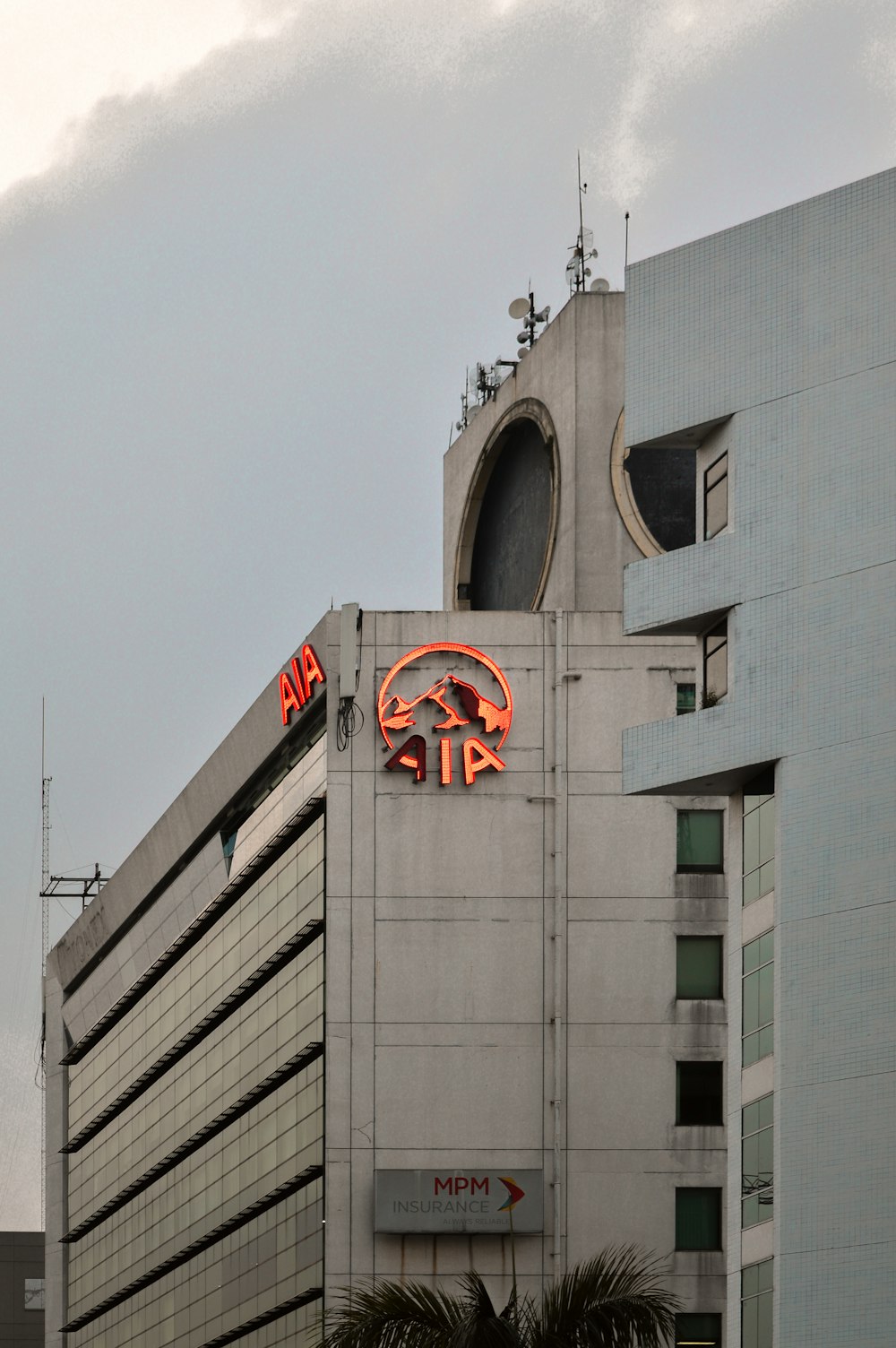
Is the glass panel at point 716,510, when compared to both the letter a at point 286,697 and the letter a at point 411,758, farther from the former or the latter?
the letter a at point 286,697

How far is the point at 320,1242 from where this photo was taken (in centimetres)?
7375

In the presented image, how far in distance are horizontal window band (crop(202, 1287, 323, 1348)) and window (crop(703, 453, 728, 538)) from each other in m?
32.4

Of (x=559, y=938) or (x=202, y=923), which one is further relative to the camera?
(x=202, y=923)

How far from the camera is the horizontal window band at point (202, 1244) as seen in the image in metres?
76.9

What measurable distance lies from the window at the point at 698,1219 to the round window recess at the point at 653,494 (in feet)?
71.3

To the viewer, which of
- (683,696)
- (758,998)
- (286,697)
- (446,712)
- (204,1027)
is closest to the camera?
(758,998)

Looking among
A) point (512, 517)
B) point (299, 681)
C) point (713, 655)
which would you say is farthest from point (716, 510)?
point (512, 517)

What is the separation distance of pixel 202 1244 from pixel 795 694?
2061 inches

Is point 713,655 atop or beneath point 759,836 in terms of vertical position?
atop

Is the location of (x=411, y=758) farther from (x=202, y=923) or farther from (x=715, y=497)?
(x=715, y=497)

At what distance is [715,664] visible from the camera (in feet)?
159

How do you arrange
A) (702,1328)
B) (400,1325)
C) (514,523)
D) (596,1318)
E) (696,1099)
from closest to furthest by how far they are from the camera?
1. (400,1325)
2. (596,1318)
3. (702,1328)
4. (696,1099)
5. (514,523)

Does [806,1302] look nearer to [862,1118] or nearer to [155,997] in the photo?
[862,1118]

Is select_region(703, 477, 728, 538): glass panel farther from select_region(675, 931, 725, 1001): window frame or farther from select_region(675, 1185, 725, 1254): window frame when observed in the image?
select_region(675, 1185, 725, 1254): window frame
